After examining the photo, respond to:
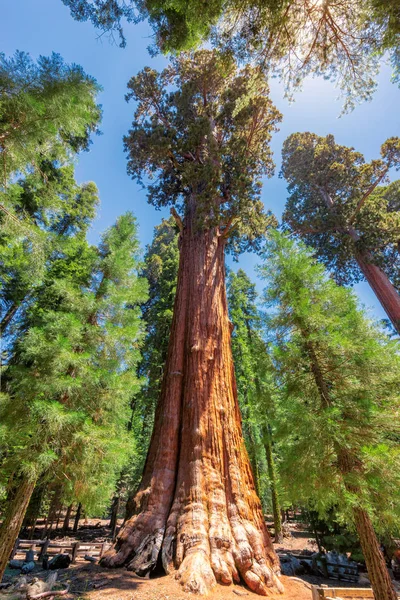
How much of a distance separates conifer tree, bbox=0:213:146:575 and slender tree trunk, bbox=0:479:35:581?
0.01m

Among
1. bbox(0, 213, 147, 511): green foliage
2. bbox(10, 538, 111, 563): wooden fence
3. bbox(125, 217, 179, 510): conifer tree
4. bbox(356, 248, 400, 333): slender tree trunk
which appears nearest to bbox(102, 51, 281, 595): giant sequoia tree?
bbox(0, 213, 147, 511): green foliage

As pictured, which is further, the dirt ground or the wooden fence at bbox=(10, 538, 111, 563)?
the wooden fence at bbox=(10, 538, 111, 563)

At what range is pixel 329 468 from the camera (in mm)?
4793

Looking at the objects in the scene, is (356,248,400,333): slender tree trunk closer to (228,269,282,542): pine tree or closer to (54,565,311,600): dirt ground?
(228,269,282,542): pine tree

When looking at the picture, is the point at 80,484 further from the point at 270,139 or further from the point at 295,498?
the point at 270,139

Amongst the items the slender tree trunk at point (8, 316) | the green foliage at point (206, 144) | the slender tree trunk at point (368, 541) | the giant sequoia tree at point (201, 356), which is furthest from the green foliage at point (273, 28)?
the slender tree trunk at point (8, 316)

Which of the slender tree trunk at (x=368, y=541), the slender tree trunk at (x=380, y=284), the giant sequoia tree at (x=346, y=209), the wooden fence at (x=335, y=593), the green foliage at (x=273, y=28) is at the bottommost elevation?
the wooden fence at (x=335, y=593)

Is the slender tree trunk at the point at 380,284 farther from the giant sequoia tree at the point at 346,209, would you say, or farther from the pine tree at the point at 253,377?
the pine tree at the point at 253,377

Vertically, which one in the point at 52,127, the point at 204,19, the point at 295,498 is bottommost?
the point at 295,498

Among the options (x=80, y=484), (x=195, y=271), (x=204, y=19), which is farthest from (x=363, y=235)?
(x=80, y=484)

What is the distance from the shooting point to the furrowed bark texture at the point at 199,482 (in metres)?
3.92

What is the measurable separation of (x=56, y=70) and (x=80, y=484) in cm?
737

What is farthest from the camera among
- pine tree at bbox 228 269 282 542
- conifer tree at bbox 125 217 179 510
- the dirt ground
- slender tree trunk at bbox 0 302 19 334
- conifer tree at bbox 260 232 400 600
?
conifer tree at bbox 125 217 179 510

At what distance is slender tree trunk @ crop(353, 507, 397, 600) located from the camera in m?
3.94
